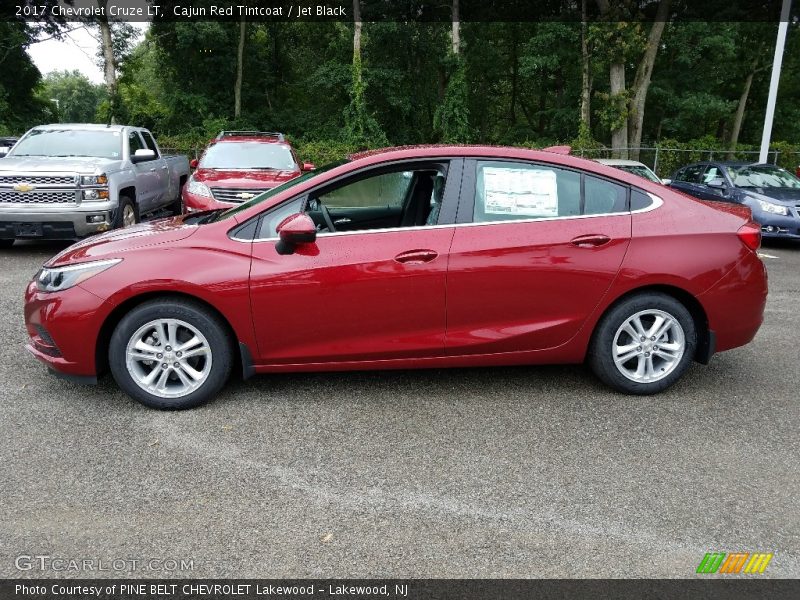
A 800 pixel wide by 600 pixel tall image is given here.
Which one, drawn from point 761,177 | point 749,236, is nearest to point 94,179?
point 749,236

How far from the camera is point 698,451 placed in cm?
370

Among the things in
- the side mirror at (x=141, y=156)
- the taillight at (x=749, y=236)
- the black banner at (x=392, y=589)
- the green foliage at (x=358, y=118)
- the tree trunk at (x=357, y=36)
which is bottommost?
the black banner at (x=392, y=589)

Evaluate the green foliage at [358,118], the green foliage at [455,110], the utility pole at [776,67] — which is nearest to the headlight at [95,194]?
the utility pole at [776,67]

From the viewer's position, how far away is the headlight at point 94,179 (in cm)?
886

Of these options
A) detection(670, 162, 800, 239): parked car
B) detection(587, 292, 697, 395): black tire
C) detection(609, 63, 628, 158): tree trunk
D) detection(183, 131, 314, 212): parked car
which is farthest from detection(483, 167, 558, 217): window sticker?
detection(609, 63, 628, 158): tree trunk

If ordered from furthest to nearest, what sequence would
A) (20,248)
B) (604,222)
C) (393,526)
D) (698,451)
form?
(20,248), (604,222), (698,451), (393,526)

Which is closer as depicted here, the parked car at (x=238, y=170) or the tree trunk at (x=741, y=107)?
the parked car at (x=238, y=170)

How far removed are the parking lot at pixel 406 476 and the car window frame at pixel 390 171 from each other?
3.61ft

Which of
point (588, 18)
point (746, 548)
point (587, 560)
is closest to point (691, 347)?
point (746, 548)

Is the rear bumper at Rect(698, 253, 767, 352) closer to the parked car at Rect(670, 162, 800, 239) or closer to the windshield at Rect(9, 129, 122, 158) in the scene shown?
the parked car at Rect(670, 162, 800, 239)

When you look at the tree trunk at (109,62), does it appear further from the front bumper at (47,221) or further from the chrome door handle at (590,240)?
the chrome door handle at (590,240)

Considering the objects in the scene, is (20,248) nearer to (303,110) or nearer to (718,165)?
(718,165)

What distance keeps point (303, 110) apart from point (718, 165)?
2822 cm

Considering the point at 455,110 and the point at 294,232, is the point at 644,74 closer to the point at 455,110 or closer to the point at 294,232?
the point at 455,110
